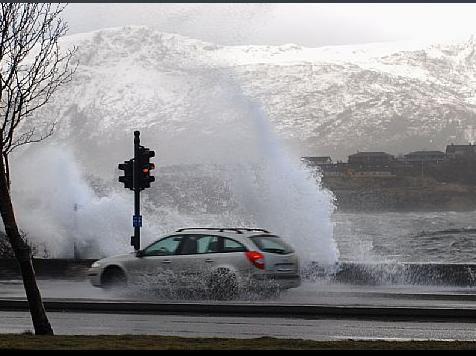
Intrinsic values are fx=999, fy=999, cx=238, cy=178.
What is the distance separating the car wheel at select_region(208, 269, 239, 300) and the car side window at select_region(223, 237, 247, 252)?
490 millimetres

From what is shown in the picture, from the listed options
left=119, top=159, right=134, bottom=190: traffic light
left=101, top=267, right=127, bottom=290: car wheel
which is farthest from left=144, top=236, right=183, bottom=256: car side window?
left=119, top=159, right=134, bottom=190: traffic light

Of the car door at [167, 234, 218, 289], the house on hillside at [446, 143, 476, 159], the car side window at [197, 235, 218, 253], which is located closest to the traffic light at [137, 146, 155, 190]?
the car door at [167, 234, 218, 289]

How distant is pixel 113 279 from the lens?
68.6ft

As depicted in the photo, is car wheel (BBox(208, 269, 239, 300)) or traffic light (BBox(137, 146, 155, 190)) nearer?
car wheel (BBox(208, 269, 239, 300))

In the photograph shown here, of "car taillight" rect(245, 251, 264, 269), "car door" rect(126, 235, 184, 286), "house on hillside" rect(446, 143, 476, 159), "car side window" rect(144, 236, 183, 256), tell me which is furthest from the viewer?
"house on hillside" rect(446, 143, 476, 159)

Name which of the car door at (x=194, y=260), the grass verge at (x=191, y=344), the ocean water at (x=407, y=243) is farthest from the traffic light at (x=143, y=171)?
the ocean water at (x=407, y=243)

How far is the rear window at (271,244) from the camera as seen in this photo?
65.2ft

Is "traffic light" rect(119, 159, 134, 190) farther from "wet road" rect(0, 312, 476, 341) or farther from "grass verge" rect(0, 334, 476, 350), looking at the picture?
"grass verge" rect(0, 334, 476, 350)

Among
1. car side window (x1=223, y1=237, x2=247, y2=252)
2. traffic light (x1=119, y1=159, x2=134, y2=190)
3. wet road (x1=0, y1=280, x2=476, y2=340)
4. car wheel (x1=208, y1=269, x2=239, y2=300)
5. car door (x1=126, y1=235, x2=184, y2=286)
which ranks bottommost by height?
wet road (x1=0, y1=280, x2=476, y2=340)

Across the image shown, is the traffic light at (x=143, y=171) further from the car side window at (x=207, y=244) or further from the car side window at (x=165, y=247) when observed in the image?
the car side window at (x=207, y=244)

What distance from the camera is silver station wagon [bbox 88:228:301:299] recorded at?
19.4m

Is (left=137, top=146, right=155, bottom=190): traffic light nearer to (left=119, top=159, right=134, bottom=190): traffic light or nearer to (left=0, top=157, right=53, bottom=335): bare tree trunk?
(left=119, top=159, right=134, bottom=190): traffic light

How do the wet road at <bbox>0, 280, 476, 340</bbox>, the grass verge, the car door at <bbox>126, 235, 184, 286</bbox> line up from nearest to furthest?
the grass verge, the wet road at <bbox>0, 280, 476, 340</bbox>, the car door at <bbox>126, 235, 184, 286</bbox>

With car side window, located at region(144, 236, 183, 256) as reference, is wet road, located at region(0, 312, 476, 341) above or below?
below
